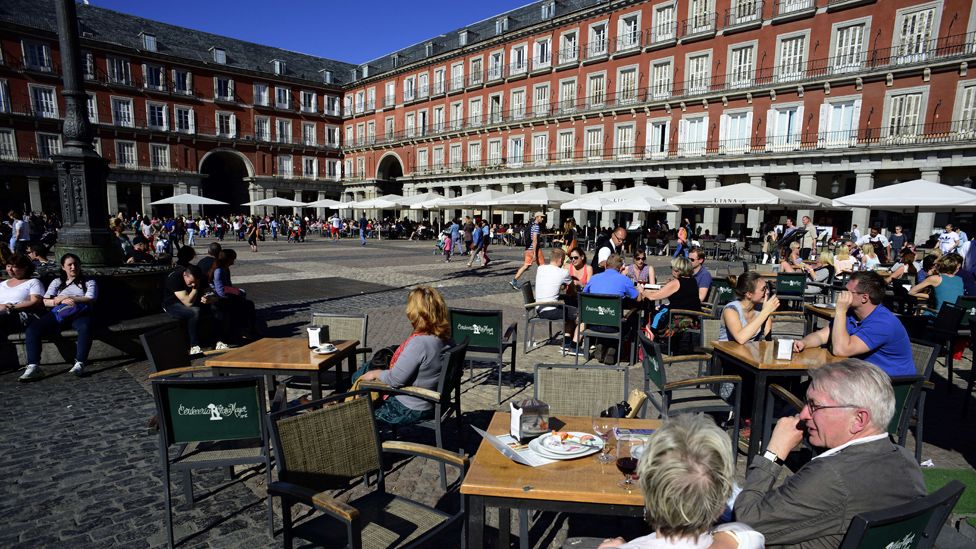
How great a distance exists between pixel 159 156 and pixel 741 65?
42.1 meters

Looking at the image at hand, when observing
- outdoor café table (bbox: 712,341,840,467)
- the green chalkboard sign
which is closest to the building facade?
outdoor café table (bbox: 712,341,840,467)

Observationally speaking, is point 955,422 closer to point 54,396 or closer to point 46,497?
point 46,497

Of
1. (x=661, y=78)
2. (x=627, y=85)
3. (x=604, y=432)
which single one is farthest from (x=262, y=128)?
(x=604, y=432)

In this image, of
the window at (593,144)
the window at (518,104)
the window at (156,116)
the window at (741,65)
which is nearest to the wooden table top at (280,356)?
the window at (741,65)

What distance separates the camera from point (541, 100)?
34875 mm

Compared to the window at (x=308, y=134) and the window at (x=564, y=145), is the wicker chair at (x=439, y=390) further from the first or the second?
the window at (x=308, y=134)

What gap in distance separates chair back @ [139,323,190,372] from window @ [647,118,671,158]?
92.6ft

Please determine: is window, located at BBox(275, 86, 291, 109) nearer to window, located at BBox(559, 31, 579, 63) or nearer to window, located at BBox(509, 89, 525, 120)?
window, located at BBox(509, 89, 525, 120)

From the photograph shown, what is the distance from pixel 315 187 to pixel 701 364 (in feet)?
160

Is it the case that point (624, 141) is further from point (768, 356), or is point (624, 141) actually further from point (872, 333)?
point (872, 333)

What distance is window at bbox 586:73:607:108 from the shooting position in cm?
3141

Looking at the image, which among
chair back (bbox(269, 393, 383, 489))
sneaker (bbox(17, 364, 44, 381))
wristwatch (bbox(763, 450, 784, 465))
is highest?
wristwatch (bbox(763, 450, 784, 465))

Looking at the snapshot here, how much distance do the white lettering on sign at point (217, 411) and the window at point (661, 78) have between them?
97.4 feet

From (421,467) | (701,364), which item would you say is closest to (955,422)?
(701,364)
